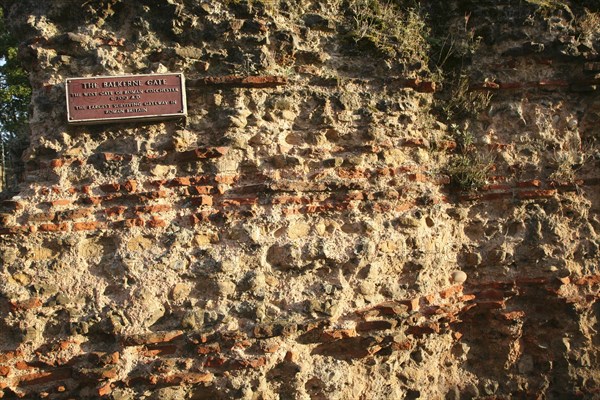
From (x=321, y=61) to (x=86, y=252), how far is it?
216 cm

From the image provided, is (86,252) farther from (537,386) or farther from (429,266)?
(537,386)

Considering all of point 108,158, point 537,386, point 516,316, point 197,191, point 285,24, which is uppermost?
point 285,24

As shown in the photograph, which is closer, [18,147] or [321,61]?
[321,61]

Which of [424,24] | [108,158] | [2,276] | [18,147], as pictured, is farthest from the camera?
[18,147]

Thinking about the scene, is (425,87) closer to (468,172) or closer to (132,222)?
(468,172)

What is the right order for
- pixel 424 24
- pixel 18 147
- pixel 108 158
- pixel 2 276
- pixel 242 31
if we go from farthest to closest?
pixel 18 147
pixel 424 24
pixel 242 31
pixel 108 158
pixel 2 276

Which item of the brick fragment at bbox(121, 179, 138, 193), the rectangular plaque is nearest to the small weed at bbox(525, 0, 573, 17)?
the rectangular plaque

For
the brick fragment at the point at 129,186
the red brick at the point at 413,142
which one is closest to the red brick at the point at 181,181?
the brick fragment at the point at 129,186

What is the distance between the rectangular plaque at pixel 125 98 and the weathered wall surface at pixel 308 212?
0.33 feet

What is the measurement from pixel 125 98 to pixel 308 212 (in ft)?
4.87

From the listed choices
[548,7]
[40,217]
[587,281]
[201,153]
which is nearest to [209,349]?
[201,153]

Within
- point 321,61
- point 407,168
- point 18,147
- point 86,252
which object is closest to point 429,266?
point 407,168

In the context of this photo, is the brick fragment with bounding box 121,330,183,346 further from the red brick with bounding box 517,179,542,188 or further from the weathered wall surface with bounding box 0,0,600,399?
the red brick with bounding box 517,179,542,188

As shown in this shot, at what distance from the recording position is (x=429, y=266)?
409cm
